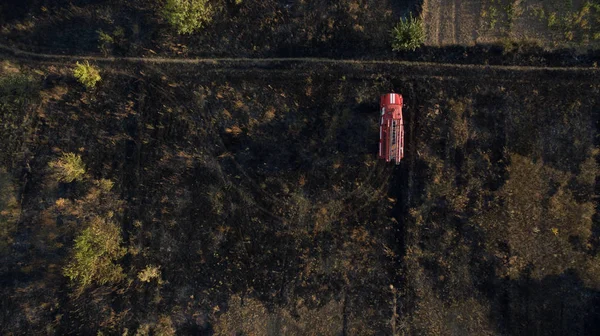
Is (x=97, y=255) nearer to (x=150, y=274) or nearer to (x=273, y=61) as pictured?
(x=150, y=274)

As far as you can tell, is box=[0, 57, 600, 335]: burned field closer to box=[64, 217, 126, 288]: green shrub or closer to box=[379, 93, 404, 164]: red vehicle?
box=[64, 217, 126, 288]: green shrub

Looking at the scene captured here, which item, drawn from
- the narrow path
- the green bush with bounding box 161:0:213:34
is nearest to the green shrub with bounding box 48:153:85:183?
the narrow path

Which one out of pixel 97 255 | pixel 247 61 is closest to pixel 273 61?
pixel 247 61

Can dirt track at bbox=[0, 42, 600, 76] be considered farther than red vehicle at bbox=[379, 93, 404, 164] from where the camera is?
Yes

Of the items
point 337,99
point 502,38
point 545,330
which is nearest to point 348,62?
point 337,99

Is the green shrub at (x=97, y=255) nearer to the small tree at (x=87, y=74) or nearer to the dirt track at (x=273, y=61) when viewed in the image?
the small tree at (x=87, y=74)

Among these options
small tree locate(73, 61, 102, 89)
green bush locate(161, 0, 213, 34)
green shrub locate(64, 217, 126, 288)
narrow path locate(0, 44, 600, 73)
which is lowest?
green shrub locate(64, 217, 126, 288)

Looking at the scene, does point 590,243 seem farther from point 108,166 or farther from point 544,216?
point 108,166
